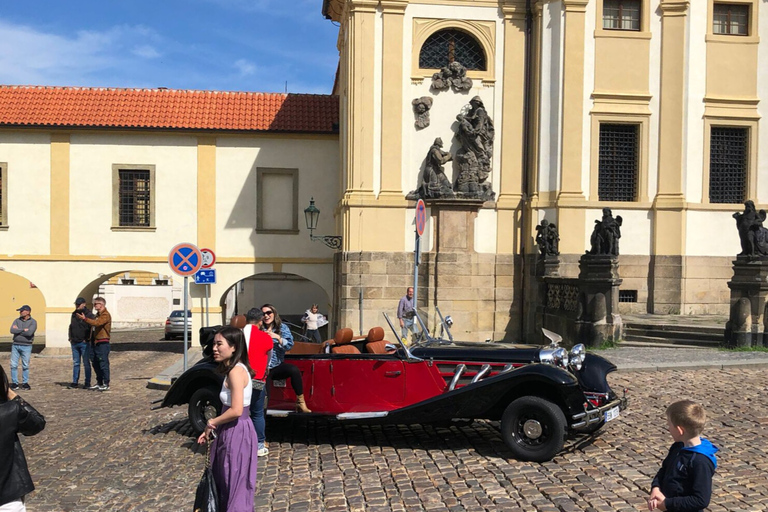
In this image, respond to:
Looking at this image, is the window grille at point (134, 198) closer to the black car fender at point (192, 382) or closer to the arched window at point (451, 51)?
the arched window at point (451, 51)

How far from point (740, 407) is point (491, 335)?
32.2 ft

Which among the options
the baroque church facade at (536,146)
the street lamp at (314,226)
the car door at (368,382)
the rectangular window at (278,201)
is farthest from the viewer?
the rectangular window at (278,201)

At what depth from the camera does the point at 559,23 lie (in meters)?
18.2

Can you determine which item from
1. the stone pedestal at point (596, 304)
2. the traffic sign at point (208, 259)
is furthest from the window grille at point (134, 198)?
the stone pedestal at point (596, 304)

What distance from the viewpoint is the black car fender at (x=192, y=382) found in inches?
314

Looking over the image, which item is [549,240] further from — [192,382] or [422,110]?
[192,382]

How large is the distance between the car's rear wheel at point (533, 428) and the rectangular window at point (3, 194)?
62.1 feet

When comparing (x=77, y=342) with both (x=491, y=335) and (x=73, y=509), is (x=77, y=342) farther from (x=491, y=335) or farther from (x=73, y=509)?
(x=491, y=335)

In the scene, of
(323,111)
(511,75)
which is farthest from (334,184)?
(511,75)

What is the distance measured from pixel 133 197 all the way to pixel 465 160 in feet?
32.1

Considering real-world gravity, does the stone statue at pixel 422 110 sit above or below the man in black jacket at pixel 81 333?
above

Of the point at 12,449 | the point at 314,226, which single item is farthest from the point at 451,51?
the point at 12,449

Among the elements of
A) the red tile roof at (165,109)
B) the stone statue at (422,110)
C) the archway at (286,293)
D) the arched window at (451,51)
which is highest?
the arched window at (451,51)

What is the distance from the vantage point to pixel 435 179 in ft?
59.8
